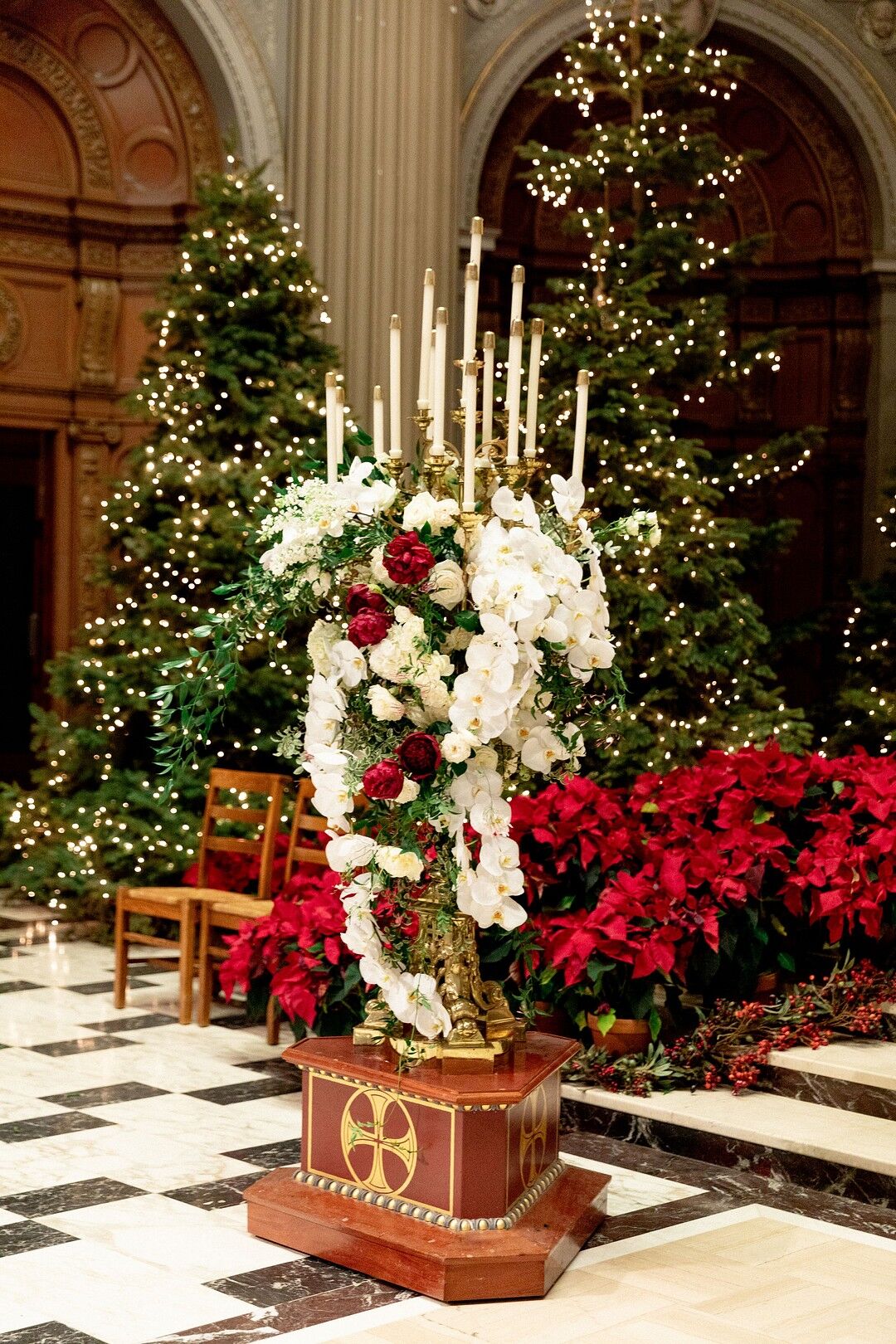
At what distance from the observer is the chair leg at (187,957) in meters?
6.34

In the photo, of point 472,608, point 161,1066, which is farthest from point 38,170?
point 472,608

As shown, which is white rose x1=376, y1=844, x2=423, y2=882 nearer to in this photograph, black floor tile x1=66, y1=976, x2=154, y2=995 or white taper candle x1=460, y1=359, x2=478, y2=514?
white taper candle x1=460, y1=359, x2=478, y2=514

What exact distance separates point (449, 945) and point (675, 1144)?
53.1 inches

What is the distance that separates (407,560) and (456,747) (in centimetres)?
42

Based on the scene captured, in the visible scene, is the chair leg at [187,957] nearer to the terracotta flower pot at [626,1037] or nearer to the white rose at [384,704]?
the terracotta flower pot at [626,1037]

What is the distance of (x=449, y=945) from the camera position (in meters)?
4.01

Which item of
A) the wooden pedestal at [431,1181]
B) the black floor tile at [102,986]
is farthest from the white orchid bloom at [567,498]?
the black floor tile at [102,986]

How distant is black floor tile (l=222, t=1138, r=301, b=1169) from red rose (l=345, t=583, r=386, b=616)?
168 centimetres

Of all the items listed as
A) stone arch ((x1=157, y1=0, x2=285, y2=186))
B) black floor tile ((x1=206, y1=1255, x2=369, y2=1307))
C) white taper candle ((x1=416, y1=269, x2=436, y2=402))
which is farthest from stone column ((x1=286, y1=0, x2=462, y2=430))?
black floor tile ((x1=206, y1=1255, x2=369, y2=1307))

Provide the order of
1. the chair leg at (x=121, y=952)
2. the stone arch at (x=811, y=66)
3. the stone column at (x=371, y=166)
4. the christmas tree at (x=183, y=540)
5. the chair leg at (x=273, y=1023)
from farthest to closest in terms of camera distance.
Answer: the stone arch at (x=811, y=66) → the stone column at (x=371, y=166) → the christmas tree at (x=183, y=540) → the chair leg at (x=121, y=952) → the chair leg at (x=273, y=1023)

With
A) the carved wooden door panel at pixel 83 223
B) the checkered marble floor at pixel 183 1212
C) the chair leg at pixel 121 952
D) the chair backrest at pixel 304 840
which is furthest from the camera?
the carved wooden door panel at pixel 83 223

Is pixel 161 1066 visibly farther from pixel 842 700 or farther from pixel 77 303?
pixel 77 303

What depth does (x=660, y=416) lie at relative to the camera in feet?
28.2

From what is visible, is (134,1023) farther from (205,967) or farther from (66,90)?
(66,90)
